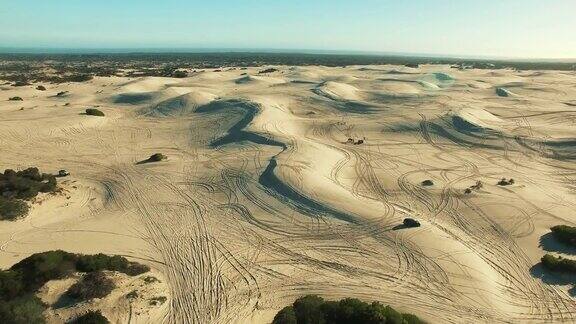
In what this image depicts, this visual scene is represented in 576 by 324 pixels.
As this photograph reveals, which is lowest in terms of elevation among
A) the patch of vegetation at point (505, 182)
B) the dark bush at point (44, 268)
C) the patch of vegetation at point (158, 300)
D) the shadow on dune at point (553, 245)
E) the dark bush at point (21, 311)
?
the shadow on dune at point (553, 245)

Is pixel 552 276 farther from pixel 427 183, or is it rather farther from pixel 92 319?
pixel 92 319

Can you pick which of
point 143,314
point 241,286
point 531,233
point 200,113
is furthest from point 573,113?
point 143,314

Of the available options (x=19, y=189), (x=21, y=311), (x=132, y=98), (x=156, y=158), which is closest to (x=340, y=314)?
(x=21, y=311)

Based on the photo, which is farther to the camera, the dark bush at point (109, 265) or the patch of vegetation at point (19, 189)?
the patch of vegetation at point (19, 189)

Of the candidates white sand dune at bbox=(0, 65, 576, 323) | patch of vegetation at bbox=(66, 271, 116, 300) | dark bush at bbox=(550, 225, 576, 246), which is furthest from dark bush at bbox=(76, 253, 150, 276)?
dark bush at bbox=(550, 225, 576, 246)

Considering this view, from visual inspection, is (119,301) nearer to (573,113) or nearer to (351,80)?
(573,113)

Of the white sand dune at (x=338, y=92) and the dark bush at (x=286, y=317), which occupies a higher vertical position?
the white sand dune at (x=338, y=92)

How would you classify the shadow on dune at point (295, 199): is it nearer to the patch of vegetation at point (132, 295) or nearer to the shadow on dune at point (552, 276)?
the shadow on dune at point (552, 276)

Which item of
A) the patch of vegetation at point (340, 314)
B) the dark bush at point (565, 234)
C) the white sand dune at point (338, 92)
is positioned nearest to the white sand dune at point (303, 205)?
the dark bush at point (565, 234)

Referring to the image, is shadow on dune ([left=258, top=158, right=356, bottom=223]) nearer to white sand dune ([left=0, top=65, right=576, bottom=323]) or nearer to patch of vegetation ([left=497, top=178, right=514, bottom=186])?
white sand dune ([left=0, top=65, right=576, bottom=323])

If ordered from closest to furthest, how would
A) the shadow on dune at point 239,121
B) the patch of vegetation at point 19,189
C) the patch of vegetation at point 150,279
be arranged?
the patch of vegetation at point 150,279 < the patch of vegetation at point 19,189 < the shadow on dune at point 239,121
